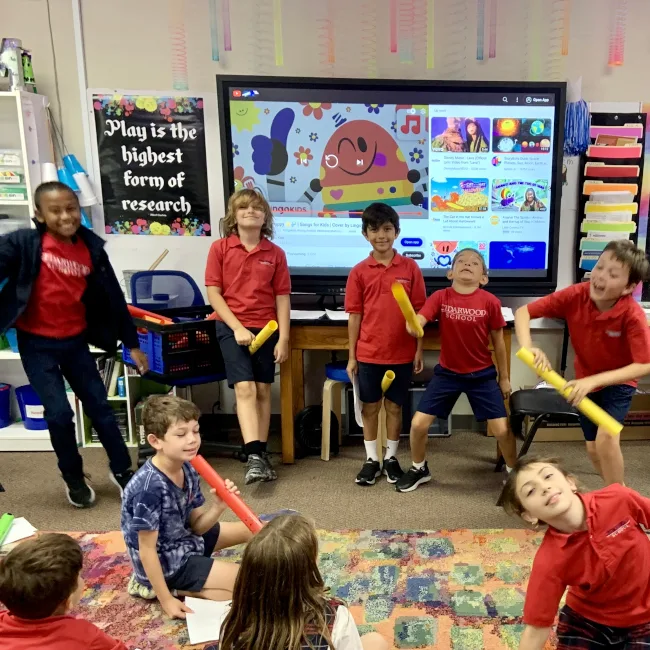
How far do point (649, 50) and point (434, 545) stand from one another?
2.82 metres

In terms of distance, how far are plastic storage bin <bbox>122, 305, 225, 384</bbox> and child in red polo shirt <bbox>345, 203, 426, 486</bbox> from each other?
0.71m

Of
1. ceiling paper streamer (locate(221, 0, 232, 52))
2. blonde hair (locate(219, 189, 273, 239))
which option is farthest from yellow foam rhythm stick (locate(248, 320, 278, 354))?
ceiling paper streamer (locate(221, 0, 232, 52))

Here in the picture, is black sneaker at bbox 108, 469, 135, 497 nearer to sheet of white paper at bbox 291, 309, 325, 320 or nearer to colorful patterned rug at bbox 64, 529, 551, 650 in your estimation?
colorful patterned rug at bbox 64, 529, 551, 650

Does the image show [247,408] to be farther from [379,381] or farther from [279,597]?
[279,597]

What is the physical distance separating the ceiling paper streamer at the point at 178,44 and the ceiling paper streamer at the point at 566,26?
203 centimetres

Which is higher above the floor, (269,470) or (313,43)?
(313,43)

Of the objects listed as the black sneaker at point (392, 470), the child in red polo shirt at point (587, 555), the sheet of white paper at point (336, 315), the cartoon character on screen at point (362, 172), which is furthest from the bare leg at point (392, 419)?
the child in red polo shirt at point (587, 555)

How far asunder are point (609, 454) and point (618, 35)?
7.47 feet

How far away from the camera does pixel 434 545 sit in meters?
2.21

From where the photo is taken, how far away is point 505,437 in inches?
105

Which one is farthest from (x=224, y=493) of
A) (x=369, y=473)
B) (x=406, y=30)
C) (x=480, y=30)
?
(x=480, y=30)

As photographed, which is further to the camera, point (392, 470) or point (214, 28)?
point (214, 28)

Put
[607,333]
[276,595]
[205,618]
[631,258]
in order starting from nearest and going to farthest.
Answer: [276,595] → [205,618] → [631,258] → [607,333]

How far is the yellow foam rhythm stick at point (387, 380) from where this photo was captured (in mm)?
2707
